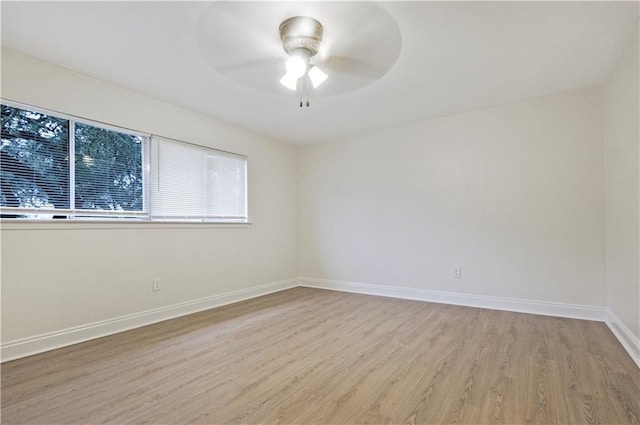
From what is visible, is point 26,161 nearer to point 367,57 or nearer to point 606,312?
point 367,57

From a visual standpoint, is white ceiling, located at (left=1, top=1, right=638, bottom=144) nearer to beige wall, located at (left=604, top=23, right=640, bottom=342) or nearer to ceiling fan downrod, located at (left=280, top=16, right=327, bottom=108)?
ceiling fan downrod, located at (left=280, top=16, right=327, bottom=108)

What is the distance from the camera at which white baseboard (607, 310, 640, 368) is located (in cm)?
222

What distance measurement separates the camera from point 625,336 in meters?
2.48

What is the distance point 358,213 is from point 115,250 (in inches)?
119

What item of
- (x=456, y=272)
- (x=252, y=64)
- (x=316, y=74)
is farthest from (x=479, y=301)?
(x=252, y=64)

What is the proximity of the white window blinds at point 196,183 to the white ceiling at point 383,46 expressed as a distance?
553 millimetres

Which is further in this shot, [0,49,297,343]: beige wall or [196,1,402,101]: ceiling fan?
[0,49,297,343]: beige wall

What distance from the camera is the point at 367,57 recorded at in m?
2.52

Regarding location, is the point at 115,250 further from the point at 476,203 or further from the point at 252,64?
the point at 476,203

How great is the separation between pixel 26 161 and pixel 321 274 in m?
3.70

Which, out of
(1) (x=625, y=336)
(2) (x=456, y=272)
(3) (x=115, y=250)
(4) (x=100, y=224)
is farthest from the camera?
(2) (x=456, y=272)

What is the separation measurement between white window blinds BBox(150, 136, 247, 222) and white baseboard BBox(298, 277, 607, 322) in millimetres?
1867

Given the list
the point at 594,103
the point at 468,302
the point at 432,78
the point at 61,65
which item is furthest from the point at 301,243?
the point at 594,103

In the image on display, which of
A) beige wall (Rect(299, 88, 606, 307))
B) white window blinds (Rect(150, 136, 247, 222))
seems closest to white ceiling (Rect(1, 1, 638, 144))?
beige wall (Rect(299, 88, 606, 307))
